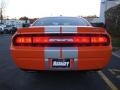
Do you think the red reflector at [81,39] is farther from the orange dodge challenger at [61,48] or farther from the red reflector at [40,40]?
the red reflector at [40,40]

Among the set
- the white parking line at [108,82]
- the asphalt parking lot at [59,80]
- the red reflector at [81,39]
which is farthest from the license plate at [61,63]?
the white parking line at [108,82]

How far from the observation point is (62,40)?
25.0ft

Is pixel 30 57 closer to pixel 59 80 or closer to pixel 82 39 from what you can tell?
pixel 82 39

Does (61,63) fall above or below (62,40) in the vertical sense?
below

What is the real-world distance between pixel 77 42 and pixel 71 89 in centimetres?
100

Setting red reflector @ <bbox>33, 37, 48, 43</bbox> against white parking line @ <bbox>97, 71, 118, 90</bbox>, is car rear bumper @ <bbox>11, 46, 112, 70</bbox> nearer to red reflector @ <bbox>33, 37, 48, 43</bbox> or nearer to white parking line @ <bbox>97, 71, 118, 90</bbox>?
red reflector @ <bbox>33, 37, 48, 43</bbox>

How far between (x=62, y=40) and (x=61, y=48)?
6.7 inches

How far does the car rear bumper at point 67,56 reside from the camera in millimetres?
7543

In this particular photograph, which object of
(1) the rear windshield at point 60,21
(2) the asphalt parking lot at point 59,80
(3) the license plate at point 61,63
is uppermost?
(1) the rear windshield at point 60,21

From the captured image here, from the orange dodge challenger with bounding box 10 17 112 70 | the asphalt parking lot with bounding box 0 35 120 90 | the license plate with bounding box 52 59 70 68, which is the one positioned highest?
the orange dodge challenger with bounding box 10 17 112 70

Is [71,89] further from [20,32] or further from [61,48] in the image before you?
[20,32]

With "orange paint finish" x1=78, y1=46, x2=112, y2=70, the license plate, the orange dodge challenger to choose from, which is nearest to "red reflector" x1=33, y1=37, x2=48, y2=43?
the orange dodge challenger

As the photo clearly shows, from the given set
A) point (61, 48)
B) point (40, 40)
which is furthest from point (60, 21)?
point (61, 48)

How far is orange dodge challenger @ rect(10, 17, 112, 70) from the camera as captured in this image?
7.57 m
